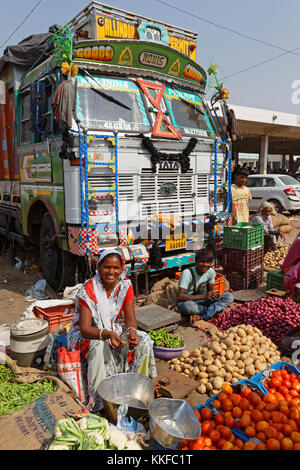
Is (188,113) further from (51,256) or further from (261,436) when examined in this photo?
(261,436)

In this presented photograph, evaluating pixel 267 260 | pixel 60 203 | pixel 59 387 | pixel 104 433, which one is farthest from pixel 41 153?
pixel 267 260

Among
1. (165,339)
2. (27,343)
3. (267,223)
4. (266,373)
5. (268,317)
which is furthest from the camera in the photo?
(267,223)

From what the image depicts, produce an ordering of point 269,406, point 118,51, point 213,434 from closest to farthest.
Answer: point 213,434
point 269,406
point 118,51

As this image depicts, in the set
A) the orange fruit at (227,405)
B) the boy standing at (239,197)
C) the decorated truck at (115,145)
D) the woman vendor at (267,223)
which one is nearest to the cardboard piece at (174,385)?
the orange fruit at (227,405)

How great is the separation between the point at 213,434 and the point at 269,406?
484 mm

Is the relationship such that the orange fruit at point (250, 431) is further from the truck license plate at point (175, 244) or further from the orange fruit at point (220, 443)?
the truck license plate at point (175, 244)

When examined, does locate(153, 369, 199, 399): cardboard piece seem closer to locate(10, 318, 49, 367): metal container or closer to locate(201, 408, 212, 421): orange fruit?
locate(201, 408, 212, 421): orange fruit

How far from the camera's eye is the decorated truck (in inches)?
183

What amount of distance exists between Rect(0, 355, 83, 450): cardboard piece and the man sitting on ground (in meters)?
2.11

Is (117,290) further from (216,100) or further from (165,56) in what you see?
(216,100)

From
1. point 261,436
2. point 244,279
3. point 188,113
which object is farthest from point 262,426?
point 188,113

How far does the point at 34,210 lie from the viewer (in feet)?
20.8

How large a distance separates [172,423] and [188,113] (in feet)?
16.2

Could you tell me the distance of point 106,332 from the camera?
2865 millimetres
